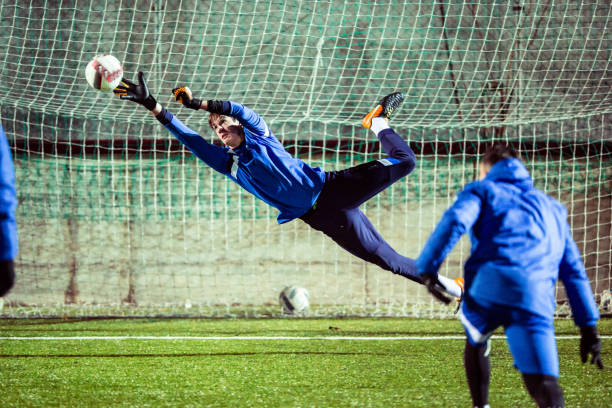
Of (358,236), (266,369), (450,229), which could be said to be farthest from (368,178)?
(450,229)

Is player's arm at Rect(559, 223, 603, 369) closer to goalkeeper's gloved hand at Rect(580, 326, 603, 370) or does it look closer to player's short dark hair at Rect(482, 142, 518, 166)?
goalkeeper's gloved hand at Rect(580, 326, 603, 370)

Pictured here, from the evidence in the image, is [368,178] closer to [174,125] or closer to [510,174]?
[174,125]

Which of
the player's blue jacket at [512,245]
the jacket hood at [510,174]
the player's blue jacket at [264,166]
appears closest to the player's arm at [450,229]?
the player's blue jacket at [512,245]

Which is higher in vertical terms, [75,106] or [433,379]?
[75,106]

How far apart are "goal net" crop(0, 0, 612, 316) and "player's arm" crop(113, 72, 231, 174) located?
3.17m

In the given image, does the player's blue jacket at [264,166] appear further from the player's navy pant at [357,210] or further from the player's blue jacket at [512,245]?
the player's blue jacket at [512,245]

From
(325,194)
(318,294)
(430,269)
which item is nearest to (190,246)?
(318,294)

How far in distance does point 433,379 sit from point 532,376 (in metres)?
1.75

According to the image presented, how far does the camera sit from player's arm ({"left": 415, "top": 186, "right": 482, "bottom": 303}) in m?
2.46

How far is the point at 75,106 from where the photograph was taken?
7715 mm

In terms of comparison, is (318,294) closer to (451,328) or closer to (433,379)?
(451,328)

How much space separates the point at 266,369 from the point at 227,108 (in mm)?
1747

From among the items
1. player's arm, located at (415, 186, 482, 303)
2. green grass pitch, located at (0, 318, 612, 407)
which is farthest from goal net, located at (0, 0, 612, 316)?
player's arm, located at (415, 186, 482, 303)

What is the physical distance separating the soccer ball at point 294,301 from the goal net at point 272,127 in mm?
226
